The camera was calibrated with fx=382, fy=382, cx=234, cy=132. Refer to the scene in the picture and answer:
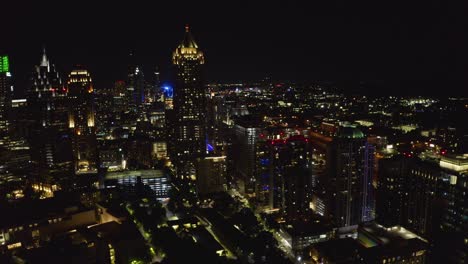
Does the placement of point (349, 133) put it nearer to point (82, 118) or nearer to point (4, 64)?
point (82, 118)

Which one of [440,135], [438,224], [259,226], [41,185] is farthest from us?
[440,135]

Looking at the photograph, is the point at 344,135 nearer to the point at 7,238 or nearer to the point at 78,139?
the point at 7,238

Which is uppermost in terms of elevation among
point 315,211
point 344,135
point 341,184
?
point 344,135

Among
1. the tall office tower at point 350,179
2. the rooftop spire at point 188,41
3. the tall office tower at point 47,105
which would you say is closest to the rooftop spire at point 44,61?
the tall office tower at point 47,105

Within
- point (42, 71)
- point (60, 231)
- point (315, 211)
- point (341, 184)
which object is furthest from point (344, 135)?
point (42, 71)

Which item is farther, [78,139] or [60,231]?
[78,139]

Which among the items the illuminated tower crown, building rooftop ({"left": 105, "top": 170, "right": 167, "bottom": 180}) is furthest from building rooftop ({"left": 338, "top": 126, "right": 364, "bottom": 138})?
the illuminated tower crown

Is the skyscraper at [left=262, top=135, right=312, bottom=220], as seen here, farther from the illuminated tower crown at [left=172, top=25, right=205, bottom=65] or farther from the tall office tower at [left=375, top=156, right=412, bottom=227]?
the illuminated tower crown at [left=172, top=25, right=205, bottom=65]
